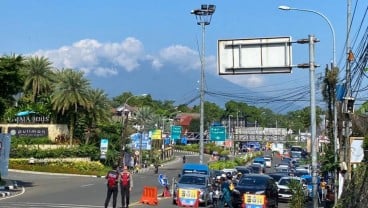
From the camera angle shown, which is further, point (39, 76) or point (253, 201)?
point (39, 76)

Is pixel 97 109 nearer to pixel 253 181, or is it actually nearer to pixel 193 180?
pixel 193 180

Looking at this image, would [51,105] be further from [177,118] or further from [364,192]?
[177,118]

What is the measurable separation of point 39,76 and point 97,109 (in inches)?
388

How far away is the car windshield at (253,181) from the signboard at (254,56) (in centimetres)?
872

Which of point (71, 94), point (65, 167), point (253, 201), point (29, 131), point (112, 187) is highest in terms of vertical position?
point (71, 94)

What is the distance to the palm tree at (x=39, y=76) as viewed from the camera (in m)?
75.3

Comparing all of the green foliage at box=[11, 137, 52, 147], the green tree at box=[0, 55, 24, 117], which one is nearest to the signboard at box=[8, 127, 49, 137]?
the green foliage at box=[11, 137, 52, 147]

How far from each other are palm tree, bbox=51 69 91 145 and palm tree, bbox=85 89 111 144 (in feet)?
2.92

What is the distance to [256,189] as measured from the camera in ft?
96.7

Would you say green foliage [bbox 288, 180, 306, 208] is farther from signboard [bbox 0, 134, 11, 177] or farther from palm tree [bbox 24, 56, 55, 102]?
palm tree [bbox 24, 56, 55, 102]

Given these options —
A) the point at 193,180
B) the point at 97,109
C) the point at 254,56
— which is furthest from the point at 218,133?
the point at 254,56

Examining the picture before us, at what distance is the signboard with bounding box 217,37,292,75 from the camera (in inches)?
890

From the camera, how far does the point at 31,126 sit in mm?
69562

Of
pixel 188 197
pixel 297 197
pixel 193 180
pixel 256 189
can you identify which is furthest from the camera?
pixel 193 180
